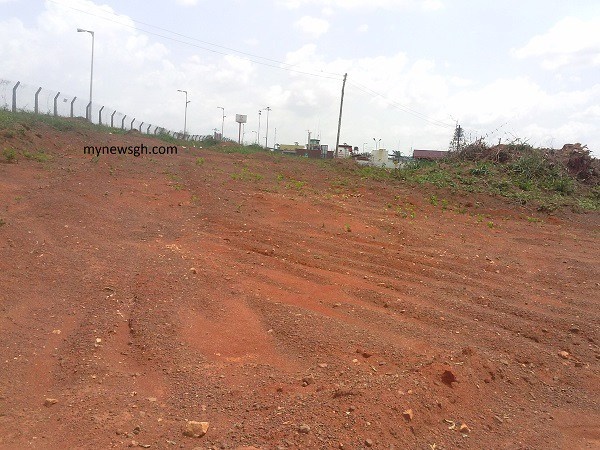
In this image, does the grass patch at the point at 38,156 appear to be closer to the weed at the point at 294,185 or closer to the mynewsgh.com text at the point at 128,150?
the mynewsgh.com text at the point at 128,150

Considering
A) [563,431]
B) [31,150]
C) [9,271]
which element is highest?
[31,150]

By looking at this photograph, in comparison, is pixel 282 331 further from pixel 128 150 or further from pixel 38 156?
pixel 128 150

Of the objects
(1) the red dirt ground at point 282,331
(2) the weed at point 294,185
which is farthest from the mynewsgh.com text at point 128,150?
(1) the red dirt ground at point 282,331

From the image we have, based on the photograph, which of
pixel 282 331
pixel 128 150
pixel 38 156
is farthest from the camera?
pixel 128 150

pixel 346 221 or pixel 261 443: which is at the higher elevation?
pixel 346 221

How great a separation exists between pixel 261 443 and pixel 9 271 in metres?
3.87

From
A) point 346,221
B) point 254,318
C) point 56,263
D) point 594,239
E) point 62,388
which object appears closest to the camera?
point 62,388

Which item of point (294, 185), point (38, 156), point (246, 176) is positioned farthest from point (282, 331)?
point (38, 156)

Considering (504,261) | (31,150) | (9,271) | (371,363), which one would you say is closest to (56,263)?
(9,271)

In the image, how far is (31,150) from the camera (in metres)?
14.2

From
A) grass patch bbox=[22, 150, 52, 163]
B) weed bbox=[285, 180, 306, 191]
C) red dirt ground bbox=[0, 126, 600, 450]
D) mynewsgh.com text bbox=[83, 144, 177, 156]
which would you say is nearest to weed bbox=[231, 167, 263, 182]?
weed bbox=[285, 180, 306, 191]

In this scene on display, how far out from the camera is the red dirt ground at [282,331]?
3.49m

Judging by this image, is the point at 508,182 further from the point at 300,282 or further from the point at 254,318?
the point at 254,318

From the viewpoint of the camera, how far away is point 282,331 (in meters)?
4.82
